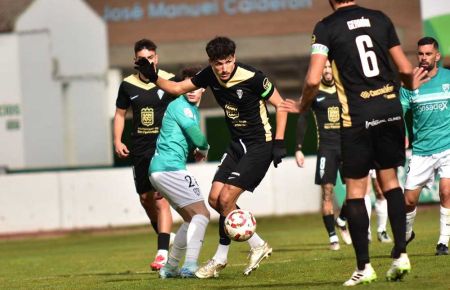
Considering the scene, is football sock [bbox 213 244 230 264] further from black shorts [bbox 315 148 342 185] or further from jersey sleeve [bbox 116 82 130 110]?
black shorts [bbox 315 148 342 185]

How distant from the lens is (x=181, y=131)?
11719 mm

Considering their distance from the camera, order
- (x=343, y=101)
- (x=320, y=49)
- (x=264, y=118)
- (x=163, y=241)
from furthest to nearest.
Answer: (x=163, y=241) < (x=264, y=118) < (x=343, y=101) < (x=320, y=49)

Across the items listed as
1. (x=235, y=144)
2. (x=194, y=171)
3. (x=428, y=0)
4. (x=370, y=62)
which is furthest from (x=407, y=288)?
(x=194, y=171)

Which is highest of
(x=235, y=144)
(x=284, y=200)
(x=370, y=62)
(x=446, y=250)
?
(x=370, y=62)

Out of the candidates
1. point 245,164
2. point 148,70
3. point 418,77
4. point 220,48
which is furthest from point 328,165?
point 418,77

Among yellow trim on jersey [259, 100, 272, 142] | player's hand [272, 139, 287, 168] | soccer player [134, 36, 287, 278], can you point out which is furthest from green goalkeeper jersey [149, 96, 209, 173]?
player's hand [272, 139, 287, 168]

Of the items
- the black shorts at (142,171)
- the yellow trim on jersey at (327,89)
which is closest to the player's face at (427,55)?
the black shorts at (142,171)

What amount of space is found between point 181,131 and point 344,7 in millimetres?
2905

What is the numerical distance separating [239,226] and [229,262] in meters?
3.05

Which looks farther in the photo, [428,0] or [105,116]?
[105,116]

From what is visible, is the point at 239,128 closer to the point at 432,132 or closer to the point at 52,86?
the point at 432,132

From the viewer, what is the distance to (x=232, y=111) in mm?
11312

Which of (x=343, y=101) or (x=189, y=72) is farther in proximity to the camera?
(x=189, y=72)

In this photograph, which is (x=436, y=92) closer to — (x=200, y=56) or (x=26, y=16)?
(x=26, y=16)
